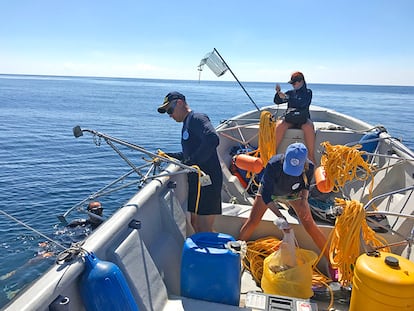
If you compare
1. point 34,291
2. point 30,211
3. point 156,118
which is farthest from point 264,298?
point 156,118

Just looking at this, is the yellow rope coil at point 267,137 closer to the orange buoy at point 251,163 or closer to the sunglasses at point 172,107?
the orange buoy at point 251,163

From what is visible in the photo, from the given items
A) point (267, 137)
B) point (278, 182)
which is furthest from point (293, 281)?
point (267, 137)

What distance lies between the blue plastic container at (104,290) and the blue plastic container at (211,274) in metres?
0.72

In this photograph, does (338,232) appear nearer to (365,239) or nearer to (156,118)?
(365,239)

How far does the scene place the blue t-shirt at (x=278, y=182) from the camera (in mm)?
3340

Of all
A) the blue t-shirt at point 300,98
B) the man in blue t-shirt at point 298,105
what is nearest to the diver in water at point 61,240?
the man in blue t-shirt at point 298,105

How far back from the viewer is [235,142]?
684 cm

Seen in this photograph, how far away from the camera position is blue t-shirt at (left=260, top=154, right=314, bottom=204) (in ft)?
11.0

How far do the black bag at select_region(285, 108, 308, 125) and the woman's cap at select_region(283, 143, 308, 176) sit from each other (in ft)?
8.55

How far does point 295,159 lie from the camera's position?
317 centimetres

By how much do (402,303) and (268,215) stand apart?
6.24 ft

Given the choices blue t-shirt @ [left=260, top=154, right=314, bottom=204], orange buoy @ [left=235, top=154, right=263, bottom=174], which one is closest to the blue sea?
blue t-shirt @ [left=260, top=154, right=314, bottom=204]

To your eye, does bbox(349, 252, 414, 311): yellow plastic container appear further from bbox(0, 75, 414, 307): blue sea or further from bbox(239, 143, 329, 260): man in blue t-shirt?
bbox(0, 75, 414, 307): blue sea

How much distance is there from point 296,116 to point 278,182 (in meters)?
2.64
